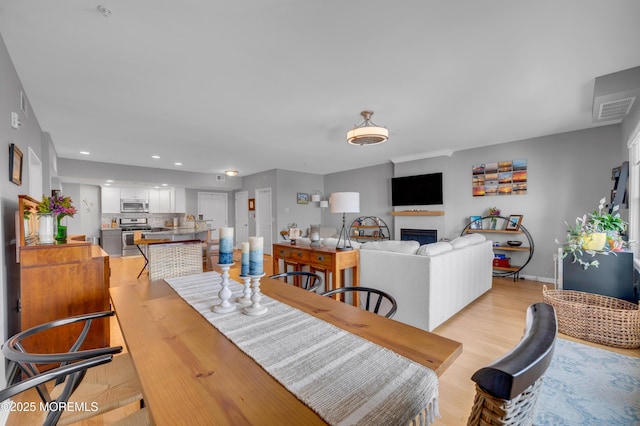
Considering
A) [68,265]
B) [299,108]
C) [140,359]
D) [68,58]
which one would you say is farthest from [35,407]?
[299,108]

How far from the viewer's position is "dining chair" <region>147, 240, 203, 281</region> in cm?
222

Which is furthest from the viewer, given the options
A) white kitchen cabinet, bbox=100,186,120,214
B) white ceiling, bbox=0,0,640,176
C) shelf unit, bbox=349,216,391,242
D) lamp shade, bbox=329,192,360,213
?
white kitchen cabinet, bbox=100,186,120,214

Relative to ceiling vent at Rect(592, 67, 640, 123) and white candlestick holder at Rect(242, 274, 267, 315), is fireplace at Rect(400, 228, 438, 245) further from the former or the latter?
white candlestick holder at Rect(242, 274, 267, 315)

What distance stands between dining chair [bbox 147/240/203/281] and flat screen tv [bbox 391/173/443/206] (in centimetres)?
478

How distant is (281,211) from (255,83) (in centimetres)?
486

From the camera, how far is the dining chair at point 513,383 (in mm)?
395

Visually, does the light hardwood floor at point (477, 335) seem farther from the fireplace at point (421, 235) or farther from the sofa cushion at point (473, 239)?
the fireplace at point (421, 235)

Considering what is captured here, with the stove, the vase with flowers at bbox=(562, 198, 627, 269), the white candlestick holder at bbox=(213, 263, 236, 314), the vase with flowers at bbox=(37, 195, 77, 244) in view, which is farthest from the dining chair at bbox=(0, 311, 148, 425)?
the stove

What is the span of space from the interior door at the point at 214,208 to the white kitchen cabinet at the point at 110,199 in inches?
82.5

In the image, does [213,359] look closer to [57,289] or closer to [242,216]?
[57,289]

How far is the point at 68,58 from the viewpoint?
216 centimetres

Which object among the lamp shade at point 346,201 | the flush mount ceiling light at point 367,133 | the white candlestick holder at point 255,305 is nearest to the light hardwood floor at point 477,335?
the white candlestick holder at point 255,305

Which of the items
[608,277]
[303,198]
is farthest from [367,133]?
[303,198]

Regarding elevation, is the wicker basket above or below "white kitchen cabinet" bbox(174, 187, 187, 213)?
below
